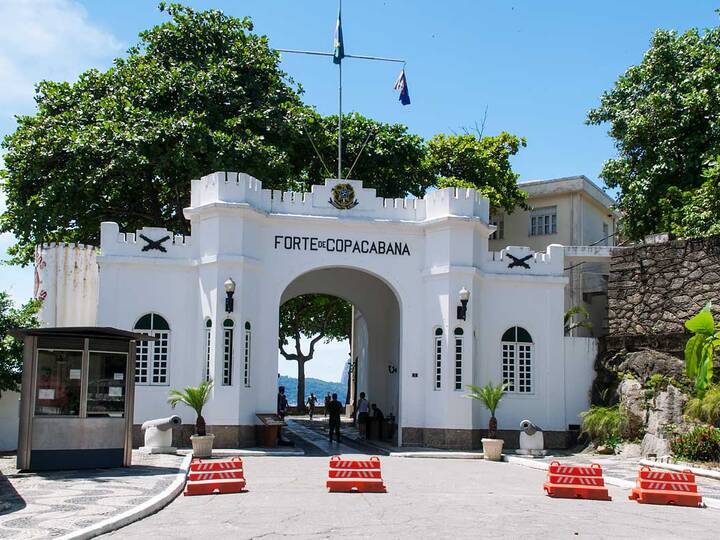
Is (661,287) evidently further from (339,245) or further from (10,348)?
(10,348)

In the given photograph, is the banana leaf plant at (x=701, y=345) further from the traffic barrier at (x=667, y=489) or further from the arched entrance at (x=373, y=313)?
the arched entrance at (x=373, y=313)

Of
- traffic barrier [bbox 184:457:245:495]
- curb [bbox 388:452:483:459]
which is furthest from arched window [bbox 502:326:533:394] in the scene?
traffic barrier [bbox 184:457:245:495]

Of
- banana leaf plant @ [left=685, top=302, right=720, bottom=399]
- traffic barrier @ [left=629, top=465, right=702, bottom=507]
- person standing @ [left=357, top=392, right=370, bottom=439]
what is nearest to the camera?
traffic barrier @ [left=629, top=465, right=702, bottom=507]

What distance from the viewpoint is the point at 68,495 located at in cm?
1262

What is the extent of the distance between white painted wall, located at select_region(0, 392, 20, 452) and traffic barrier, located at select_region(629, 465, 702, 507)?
46.8 feet

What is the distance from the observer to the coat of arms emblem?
955 inches

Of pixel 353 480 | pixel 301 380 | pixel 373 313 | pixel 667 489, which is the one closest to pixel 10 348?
pixel 353 480

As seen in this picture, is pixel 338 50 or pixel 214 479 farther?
pixel 338 50

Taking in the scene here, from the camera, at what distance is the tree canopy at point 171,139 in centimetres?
3016

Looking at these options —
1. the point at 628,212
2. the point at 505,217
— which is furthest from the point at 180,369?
the point at 505,217

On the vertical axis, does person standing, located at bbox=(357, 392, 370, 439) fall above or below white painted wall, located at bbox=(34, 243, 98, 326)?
below

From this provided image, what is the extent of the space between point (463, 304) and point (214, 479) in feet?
37.1

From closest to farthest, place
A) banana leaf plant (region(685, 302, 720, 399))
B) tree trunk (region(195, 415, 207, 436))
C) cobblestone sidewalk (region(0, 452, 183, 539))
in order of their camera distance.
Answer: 1. cobblestone sidewalk (region(0, 452, 183, 539))
2. banana leaf plant (region(685, 302, 720, 399))
3. tree trunk (region(195, 415, 207, 436))

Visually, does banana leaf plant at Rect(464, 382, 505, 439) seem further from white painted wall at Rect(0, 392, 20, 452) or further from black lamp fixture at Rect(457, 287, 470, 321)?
white painted wall at Rect(0, 392, 20, 452)
